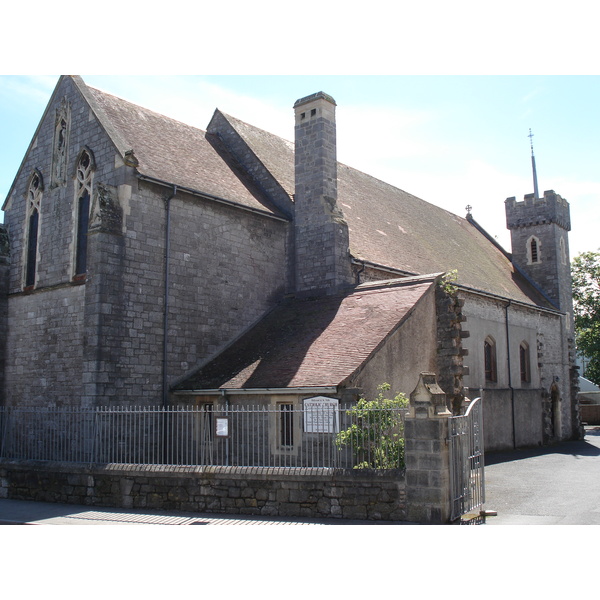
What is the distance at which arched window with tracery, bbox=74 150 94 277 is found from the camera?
17516 millimetres

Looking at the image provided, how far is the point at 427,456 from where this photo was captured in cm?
1033

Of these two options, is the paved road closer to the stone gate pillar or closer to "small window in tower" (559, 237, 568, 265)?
the stone gate pillar

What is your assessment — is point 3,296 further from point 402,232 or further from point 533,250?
point 533,250

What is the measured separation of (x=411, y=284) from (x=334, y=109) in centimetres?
715

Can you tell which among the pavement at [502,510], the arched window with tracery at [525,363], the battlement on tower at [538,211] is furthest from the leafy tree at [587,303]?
the pavement at [502,510]

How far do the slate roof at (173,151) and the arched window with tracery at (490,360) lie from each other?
33.7 ft

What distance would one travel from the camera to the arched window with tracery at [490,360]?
82.4 feet

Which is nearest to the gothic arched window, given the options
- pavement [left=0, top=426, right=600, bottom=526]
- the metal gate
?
pavement [left=0, top=426, right=600, bottom=526]

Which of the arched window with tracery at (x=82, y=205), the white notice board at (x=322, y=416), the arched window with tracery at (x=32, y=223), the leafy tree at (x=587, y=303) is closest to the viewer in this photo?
the white notice board at (x=322, y=416)

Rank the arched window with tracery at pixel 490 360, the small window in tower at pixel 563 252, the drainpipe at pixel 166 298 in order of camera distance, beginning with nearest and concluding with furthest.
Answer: the drainpipe at pixel 166 298, the arched window with tracery at pixel 490 360, the small window in tower at pixel 563 252

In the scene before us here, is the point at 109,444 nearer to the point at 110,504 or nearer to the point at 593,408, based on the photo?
the point at 110,504

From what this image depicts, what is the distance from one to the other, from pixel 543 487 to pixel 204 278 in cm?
1013

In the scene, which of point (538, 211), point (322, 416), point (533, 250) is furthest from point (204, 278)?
point (538, 211)

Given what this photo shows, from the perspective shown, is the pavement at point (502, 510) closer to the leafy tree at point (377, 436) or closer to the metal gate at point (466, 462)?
the metal gate at point (466, 462)
